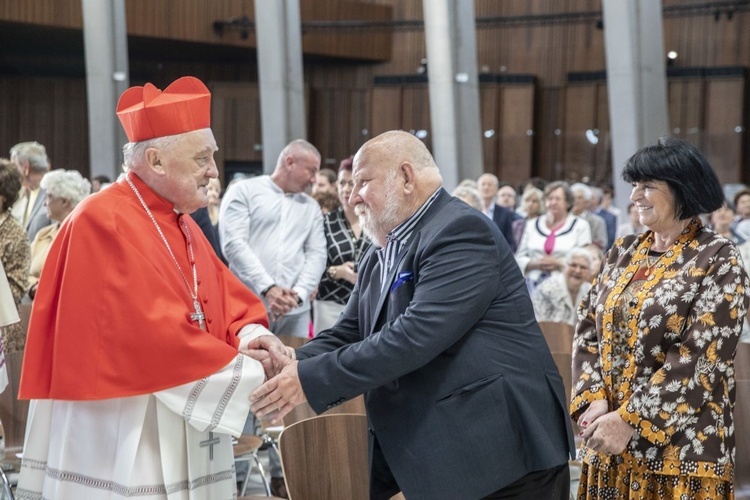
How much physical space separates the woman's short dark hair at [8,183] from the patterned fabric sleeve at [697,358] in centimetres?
346

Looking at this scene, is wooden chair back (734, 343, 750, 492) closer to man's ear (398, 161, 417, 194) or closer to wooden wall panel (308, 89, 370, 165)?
man's ear (398, 161, 417, 194)

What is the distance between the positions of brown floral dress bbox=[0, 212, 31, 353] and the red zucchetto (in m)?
2.30

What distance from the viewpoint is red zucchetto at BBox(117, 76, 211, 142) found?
2770 mm

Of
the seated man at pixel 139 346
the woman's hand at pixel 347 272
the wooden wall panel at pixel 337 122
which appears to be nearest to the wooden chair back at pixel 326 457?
the seated man at pixel 139 346

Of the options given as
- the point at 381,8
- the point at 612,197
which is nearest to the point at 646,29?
the point at 612,197

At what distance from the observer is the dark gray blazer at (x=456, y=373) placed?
251 centimetres

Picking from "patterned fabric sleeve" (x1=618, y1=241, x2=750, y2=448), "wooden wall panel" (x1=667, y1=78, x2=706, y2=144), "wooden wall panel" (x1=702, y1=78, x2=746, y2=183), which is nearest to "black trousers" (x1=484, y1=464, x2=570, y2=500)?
"patterned fabric sleeve" (x1=618, y1=241, x2=750, y2=448)

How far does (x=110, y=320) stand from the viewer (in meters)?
2.60

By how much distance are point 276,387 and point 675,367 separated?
1.11 metres

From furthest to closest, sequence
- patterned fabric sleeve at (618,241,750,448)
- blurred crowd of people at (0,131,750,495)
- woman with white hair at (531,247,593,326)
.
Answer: woman with white hair at (531,247,593,326) → blurred crowd of people at (0,131,750,495) → patterned fabric sleeve at (618,241,750,448)

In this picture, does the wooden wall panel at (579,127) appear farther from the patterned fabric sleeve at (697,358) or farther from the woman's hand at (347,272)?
the patterned fabric sleeve at (697,358)

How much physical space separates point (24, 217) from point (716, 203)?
579 centimetres

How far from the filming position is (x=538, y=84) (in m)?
17.3

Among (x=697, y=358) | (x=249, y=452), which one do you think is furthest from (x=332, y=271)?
(x=697, y=358)
